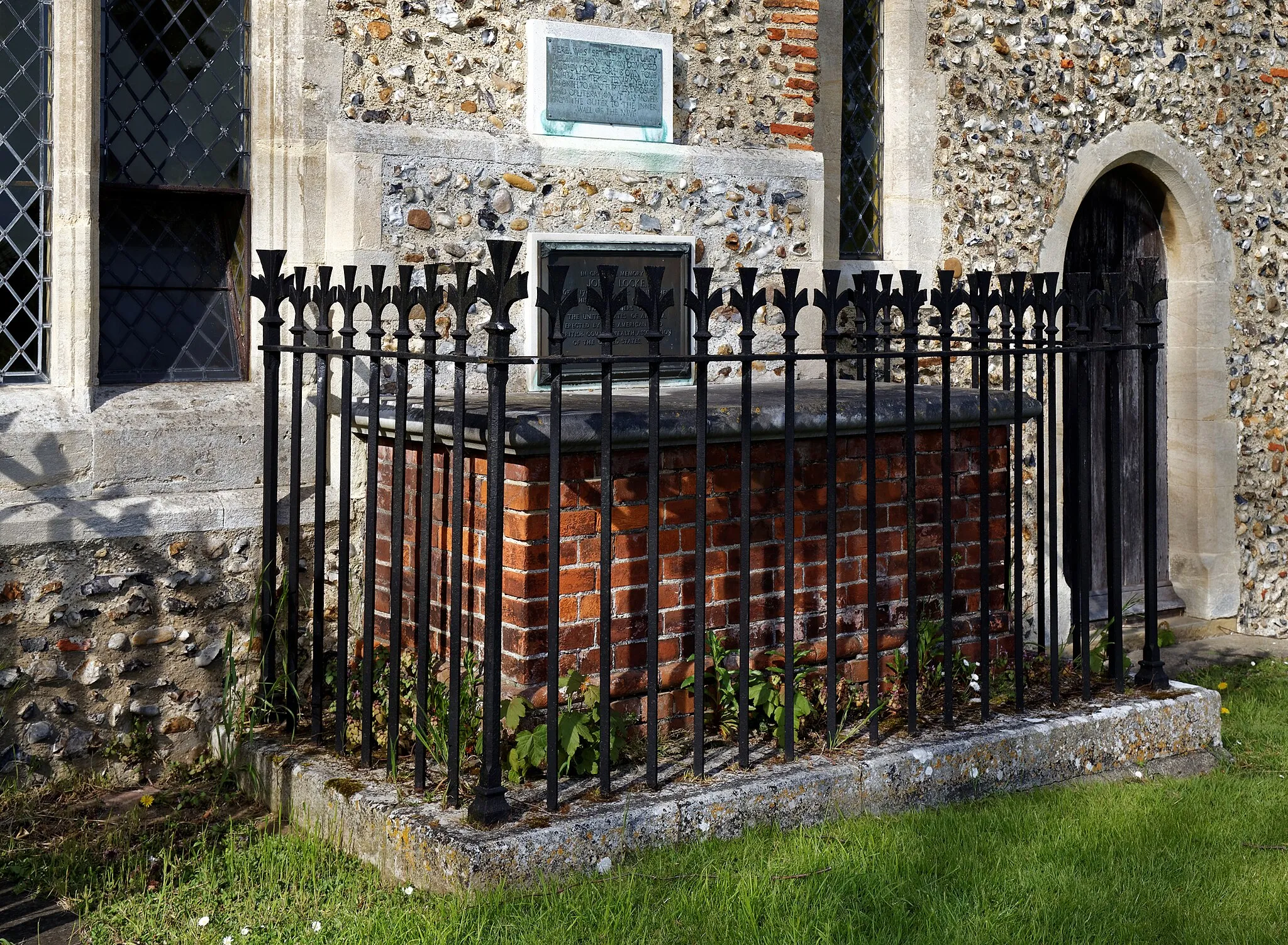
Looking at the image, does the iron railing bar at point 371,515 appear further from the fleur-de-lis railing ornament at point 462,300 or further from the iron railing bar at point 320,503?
the fleur-de-lis railing ornament at point 462,300

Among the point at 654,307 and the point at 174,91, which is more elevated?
the point at 174,91

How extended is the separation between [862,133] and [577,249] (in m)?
2.59

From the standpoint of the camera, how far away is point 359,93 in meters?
4.93

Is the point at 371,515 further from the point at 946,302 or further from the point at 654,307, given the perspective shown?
the point at 946,302

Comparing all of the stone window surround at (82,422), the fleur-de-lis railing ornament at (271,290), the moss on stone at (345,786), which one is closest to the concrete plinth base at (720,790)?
the moss on stone at (345,786)

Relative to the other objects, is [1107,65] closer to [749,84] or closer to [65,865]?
[749,84]

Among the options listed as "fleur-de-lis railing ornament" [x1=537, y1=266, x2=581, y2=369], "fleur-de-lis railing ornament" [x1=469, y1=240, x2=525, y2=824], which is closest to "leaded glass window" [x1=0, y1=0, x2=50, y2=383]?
"fleur-de-lis railing ornament" [x1=469, y1=240, x2=525, y2=824]

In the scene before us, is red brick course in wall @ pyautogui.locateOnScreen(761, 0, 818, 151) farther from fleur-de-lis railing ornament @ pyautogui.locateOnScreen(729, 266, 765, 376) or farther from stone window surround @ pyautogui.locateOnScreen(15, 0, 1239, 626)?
fleur-de-lis railing ornament @ pyautogui.locateOnScreen(729, 266, 765, 376)

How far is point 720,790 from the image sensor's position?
12.9 feet

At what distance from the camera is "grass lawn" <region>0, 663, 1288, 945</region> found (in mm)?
3338

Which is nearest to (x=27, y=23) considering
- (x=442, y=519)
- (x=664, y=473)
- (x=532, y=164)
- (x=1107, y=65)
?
(x=532, y=164)

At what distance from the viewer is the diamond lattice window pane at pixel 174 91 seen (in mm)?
4773

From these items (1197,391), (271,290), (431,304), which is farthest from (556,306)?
(1197,391)

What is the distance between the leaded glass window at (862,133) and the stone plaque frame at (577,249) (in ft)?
6.28
